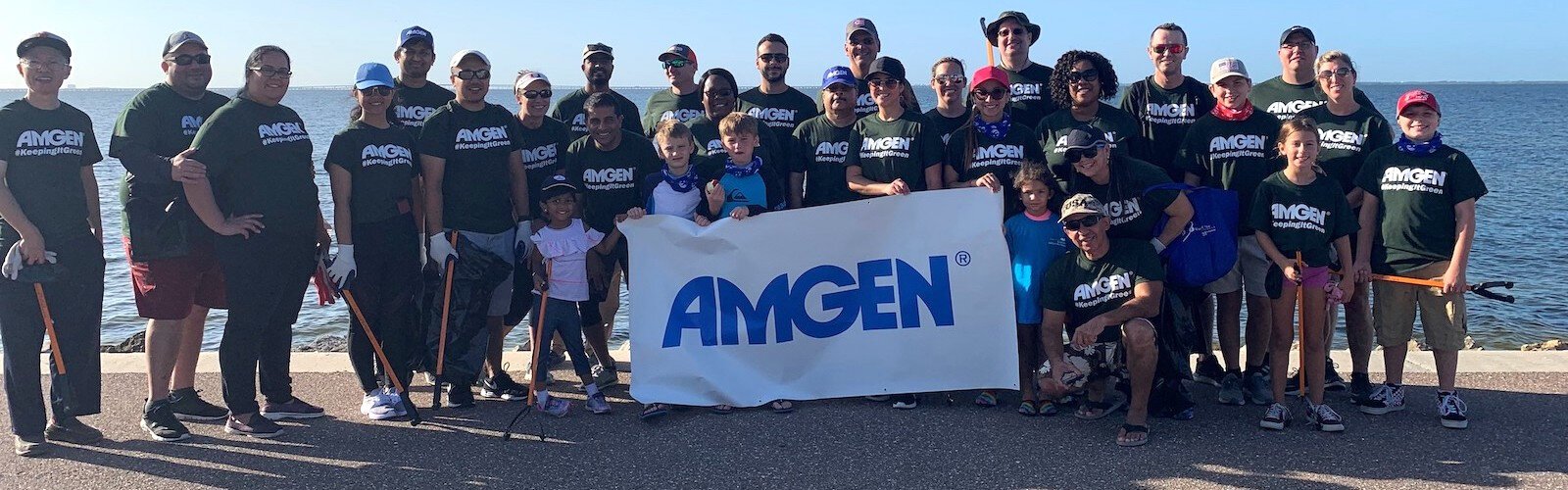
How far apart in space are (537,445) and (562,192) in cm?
141

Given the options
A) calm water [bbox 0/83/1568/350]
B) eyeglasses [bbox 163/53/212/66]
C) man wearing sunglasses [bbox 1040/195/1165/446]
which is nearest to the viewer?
man wearing sunglasses [bbox 1040/195/1165/446]

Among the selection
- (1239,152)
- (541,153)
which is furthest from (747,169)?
(1239,152)

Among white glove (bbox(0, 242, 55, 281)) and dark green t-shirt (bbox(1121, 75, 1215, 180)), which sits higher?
dark green t-shirt (bbox(1121, 75, 1215, 180))

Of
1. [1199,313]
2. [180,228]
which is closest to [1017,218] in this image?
[1199,313]

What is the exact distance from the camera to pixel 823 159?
649 cm

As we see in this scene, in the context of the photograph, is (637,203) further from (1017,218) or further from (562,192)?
(1017,218)

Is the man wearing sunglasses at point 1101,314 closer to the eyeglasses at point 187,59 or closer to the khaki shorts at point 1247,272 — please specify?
the khaki shorts at point 1247,272

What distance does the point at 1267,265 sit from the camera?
6133 millimetres

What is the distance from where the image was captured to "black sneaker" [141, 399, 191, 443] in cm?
576

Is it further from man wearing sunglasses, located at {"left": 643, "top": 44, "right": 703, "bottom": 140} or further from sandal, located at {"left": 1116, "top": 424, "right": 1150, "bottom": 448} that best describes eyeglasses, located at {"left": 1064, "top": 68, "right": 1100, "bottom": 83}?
man wearing sunglasses, located at {"left": 643, "top": 44, "right": 703, "bottom": 140}

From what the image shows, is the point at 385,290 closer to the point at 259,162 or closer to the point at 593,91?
the point at 259,162

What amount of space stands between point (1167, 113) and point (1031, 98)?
84 cm

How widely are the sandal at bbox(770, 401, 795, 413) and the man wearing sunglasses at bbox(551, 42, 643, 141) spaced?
2.32 metres

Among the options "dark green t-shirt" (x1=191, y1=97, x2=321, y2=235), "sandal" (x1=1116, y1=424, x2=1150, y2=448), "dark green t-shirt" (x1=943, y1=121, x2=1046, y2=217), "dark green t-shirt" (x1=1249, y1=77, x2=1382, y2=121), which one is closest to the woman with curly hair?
"dark green t-shirt" (x1=943, y1=121, x2=1046, y2=217)
